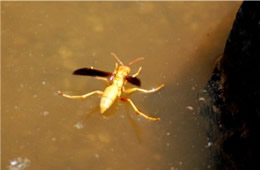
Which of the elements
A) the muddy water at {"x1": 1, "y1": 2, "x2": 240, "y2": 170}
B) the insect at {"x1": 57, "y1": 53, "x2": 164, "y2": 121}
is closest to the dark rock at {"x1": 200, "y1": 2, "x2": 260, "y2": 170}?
the muddy water at {"x1": 1, "y1": 2, "x2": 240, "y2": 170}

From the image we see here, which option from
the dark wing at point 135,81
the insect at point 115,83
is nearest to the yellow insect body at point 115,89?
the insect at point 115,83

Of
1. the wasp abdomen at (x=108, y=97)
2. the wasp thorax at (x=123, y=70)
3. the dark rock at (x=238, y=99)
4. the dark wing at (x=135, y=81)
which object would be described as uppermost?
the dark rock at (x=238, y=99)

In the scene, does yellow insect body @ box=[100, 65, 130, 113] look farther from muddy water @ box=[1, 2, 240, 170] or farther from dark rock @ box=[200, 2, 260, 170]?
dark rock @ box=[200, 2, 260, 170]

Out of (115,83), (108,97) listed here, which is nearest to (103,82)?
(115,83)

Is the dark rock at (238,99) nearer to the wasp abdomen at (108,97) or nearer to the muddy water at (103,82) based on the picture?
the muddy water at (103,82)

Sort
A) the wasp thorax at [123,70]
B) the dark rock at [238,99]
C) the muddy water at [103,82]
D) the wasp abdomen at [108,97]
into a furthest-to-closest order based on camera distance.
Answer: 1. the wasp thorax at [123,70]
2. the wasp abdomen at [108,97]
3. the muddy water at [103,82]
4. the dark rock at [238,99]

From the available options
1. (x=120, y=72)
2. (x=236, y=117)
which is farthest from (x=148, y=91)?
(x=236, y=117)

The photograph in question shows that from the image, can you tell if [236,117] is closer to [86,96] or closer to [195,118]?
[195,118]

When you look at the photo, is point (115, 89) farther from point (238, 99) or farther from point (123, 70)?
point (238, 99)
